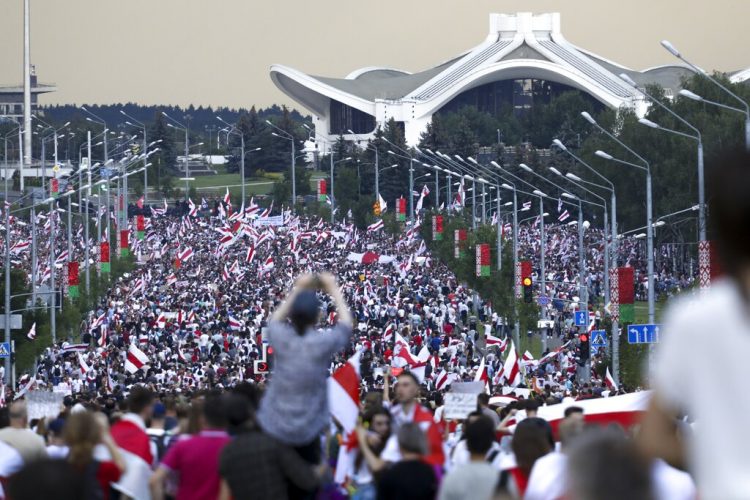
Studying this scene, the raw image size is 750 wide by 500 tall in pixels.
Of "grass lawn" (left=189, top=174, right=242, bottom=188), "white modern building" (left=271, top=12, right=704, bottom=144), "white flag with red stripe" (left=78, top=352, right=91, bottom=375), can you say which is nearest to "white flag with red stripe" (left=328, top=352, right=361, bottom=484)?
"white flag with red stripe" (left=78, top=352, right=91, bottom=375)

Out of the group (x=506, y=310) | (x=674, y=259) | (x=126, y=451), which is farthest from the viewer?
(x=674, y=259)

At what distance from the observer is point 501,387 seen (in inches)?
995

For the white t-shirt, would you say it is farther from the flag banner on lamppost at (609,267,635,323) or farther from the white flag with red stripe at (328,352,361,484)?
the flag banner on lamppost at (609,267,635,323)

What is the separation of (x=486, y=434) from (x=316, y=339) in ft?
2.31

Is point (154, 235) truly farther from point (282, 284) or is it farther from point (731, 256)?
point (731, 256)

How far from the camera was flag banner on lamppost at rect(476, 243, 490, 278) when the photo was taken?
161 feet

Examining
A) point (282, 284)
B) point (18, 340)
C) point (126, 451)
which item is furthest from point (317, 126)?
point (126, 451)

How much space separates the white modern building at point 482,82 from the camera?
13200 cm

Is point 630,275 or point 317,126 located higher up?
point 317,126

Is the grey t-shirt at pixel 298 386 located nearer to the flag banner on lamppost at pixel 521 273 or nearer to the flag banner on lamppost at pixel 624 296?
the flag banner on lamppost at pixel 624 296

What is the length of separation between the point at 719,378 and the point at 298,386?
10.5 feet

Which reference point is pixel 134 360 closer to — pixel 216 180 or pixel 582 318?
pixel 582 318

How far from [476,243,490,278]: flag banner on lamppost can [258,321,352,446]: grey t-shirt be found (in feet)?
139

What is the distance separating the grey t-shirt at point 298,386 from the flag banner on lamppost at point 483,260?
4241 cm
